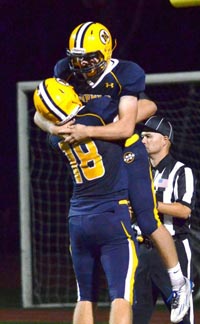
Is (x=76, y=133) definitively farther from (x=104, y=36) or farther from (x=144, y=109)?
(x=144, y=109)

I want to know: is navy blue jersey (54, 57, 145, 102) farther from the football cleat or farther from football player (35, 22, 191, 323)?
the football cleat

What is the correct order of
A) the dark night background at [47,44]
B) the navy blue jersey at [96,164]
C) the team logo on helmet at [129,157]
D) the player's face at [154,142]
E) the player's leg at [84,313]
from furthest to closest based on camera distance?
the dark night background at [47,44] → the player's face at [154,142] → the team logo on helmet at [129,157] → the player's leg at [84,313] → the navy blue jersey at [96,164]

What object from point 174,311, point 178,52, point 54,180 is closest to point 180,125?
point 54,180

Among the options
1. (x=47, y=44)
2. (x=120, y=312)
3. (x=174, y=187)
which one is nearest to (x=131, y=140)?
(x=174, y=187)

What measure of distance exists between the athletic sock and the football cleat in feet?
0.10

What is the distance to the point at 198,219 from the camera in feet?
40.4

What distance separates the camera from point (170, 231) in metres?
7.82

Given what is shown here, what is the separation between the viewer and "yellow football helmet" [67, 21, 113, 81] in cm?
717

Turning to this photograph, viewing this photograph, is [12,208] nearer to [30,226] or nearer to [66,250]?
[66,250]

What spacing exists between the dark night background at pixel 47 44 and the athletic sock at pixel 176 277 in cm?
1307

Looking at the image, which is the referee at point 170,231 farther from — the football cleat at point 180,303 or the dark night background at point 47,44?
the dark night background at point 47,44

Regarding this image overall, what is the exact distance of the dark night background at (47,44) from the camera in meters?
20.8

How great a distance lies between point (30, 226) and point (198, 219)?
1.74 metres

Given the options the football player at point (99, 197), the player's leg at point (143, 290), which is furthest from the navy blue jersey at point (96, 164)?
the player's leg at point (143, 290)
